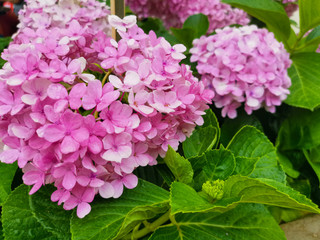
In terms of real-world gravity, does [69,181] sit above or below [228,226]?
above

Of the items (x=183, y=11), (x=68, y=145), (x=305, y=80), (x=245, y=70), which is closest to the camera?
(x=68, y=145)

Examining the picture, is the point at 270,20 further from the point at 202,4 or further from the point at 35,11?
the point at 35,11

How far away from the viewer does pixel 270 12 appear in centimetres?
94

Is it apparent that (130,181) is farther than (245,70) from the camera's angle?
No

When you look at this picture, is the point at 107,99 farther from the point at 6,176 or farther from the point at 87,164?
the point at 6,176

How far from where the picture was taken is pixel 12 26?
136 cm

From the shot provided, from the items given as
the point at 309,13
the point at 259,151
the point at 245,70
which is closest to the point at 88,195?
the point at 259,151

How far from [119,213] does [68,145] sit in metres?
0.15

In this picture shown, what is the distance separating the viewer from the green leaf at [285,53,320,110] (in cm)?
92

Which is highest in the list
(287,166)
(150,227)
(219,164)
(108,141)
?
(108,141)

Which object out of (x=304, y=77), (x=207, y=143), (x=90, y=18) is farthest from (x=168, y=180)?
(x=304, y=77)

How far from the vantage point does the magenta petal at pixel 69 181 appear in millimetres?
466

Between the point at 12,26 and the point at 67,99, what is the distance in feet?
3.37

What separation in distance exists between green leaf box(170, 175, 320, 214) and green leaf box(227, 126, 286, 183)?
4.7 inches
